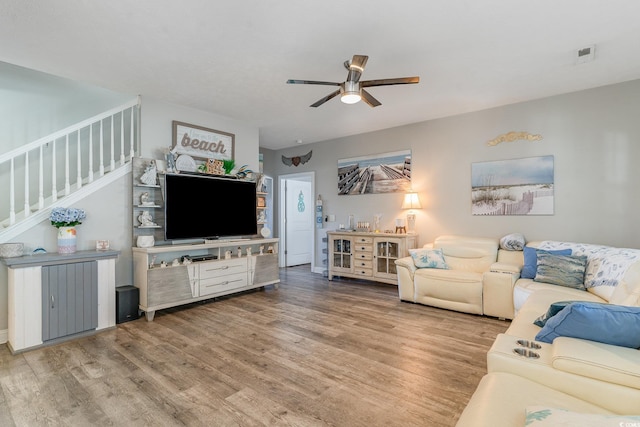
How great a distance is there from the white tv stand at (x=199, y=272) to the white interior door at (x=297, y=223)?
6.39 ft

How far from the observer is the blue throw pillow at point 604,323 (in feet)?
4.36

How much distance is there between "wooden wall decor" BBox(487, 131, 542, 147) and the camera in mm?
4027

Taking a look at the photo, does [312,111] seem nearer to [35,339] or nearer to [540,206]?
[540,206]

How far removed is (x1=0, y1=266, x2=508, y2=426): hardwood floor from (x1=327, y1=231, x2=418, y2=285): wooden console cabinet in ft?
4.08

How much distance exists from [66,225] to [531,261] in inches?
200

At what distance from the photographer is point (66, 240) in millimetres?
3088

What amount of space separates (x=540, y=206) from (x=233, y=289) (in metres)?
4.28

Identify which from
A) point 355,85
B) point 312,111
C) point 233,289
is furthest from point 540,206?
point 233,289

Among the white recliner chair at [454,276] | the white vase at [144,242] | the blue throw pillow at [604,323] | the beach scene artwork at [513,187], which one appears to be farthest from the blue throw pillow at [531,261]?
the white vase at [144,242]

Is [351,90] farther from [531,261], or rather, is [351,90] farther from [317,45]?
[531,261]

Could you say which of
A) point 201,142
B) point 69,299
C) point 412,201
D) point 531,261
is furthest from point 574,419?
point 201,142

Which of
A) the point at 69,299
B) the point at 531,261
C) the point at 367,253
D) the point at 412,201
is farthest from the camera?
the point at 367,253

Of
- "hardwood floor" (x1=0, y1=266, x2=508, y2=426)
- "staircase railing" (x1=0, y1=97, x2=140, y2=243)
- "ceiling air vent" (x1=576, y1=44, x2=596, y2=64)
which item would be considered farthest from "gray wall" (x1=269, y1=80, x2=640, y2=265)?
"staircase railing" (x1=0, y1=97, x2=140, y2=243)

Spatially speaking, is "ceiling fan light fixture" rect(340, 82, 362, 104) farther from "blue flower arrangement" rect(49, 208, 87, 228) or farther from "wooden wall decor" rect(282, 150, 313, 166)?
"wooden wall decor" rect(282, 150, 313, 166)
